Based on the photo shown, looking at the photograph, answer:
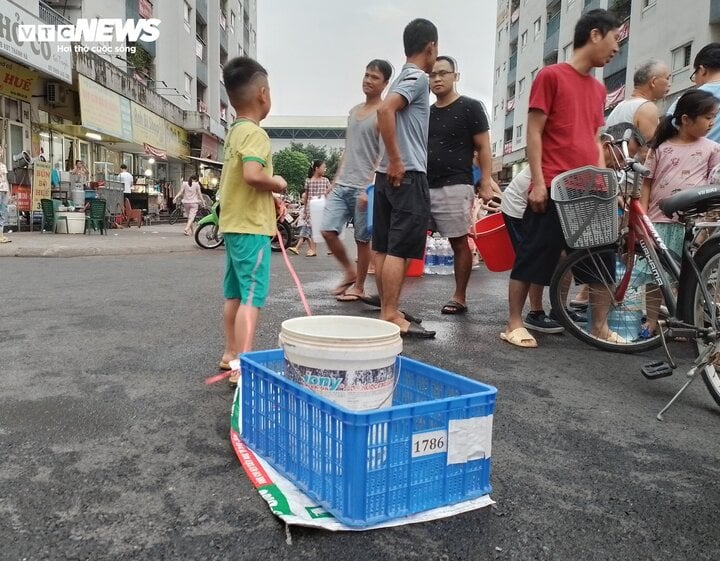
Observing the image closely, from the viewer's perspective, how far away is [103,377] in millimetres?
2930

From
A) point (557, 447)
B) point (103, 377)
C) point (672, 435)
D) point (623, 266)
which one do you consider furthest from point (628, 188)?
point (103, 377)

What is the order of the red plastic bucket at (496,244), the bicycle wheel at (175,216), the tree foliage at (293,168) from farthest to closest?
1. the tree foliage at (293,168)
2. the bicycle wheel at (175,216)
3. the red plastic bucket at (496,244)

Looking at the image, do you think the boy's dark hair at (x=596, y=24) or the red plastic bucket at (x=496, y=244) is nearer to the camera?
the boy's dark hair at (x=596, y=24)

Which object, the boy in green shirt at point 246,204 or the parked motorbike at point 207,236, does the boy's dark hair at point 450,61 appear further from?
the parked motorbike at point 207,236

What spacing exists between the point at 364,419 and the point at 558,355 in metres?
2.42

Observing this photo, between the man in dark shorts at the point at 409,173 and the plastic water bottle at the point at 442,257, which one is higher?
the man in dark shorts at the point at 409,173

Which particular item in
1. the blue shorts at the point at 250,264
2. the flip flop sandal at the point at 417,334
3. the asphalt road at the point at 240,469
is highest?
the blue shorts at the point at 250,264

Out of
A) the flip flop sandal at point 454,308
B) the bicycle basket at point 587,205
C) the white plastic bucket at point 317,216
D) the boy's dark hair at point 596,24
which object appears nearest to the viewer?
the bicycle basket at point 587,205

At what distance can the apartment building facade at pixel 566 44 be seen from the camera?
19.9 m

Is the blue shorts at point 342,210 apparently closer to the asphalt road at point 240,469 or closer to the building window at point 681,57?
the asphalt road at point 240,469

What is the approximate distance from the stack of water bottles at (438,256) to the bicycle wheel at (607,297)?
164 inches

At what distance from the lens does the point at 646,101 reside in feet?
14.6

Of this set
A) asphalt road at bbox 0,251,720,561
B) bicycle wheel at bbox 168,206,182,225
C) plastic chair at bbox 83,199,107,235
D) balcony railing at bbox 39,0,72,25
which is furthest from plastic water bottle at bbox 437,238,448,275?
bicycle wheel at bbox 168,206,182,225

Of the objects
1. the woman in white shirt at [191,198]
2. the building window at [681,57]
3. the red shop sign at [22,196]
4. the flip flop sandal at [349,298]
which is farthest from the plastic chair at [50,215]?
the building window at [681,57]
